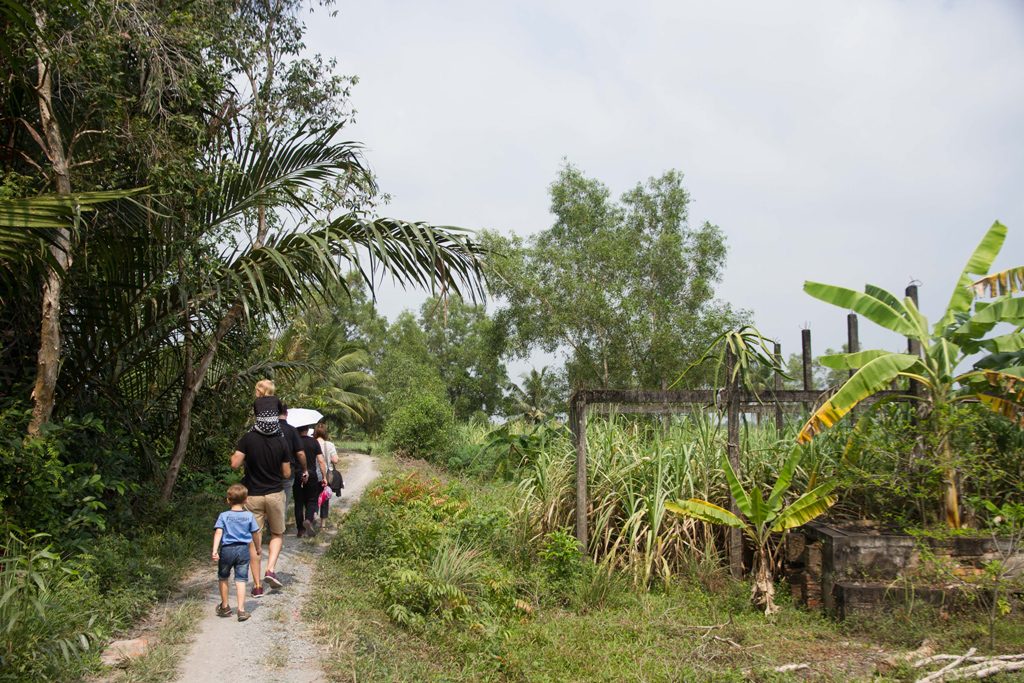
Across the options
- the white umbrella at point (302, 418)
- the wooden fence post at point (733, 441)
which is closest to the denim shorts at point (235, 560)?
the white umbrella at point (302, 418)

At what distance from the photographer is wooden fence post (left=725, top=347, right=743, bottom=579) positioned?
7398mm

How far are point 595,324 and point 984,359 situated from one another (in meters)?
15.7

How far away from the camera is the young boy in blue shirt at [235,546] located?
19.1ft

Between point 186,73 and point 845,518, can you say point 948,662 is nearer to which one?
point 845,518

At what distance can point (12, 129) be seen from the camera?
7.09 m

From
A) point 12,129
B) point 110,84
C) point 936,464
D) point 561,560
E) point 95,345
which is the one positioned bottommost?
point 561,560

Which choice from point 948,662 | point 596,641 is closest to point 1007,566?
point 948,662

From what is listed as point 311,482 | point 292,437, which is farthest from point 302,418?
point 292,437

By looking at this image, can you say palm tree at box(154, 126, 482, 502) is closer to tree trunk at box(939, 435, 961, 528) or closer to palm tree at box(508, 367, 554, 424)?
tree trunk at box(939, 435, 961, 528)

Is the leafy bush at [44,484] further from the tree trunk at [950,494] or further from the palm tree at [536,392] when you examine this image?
the palm tree at [536,392]

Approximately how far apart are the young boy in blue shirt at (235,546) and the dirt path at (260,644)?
17cm

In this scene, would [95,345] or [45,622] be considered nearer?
[45,622]

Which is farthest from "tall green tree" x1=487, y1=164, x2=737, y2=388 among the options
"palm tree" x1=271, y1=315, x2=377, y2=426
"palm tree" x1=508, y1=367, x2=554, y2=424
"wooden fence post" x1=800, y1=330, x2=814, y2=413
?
"wooden fence post" x1=800, y1=330, x2=814, y2=413

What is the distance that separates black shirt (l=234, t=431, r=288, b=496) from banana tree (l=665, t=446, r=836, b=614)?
11.5 feet
